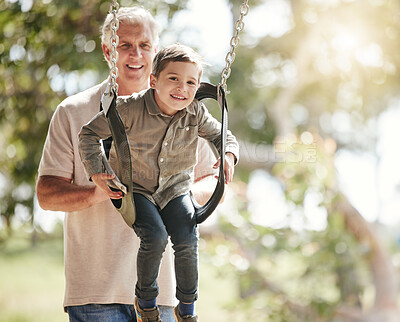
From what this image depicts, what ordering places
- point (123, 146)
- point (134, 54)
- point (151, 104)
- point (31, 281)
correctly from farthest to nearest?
point (31, 281) → point (134, 54) → point (151, 104) → point (123, 146)

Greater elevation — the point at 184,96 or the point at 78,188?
the point at 184,96

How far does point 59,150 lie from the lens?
1620mm

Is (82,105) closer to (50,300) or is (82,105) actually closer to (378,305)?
(378,305)

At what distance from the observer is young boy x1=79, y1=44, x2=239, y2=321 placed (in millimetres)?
1190

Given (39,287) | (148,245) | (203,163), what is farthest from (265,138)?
(148,245)

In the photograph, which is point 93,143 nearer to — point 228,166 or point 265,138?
point 228,166

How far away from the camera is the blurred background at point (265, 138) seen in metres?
3.58

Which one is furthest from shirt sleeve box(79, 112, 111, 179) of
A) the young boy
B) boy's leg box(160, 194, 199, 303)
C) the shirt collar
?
boy's leg box(160, 194, 199, 303)

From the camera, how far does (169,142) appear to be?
1.27 m

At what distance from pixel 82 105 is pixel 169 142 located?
510mm

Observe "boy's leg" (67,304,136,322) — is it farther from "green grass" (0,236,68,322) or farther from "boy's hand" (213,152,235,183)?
"green grass" (0,236,68,322)

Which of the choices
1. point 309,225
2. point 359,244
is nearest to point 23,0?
point 309,225

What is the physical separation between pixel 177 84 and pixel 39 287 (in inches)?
275

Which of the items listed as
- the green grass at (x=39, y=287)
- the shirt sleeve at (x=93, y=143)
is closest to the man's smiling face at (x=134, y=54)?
the shirt sleeve at (x=93, y=143)
